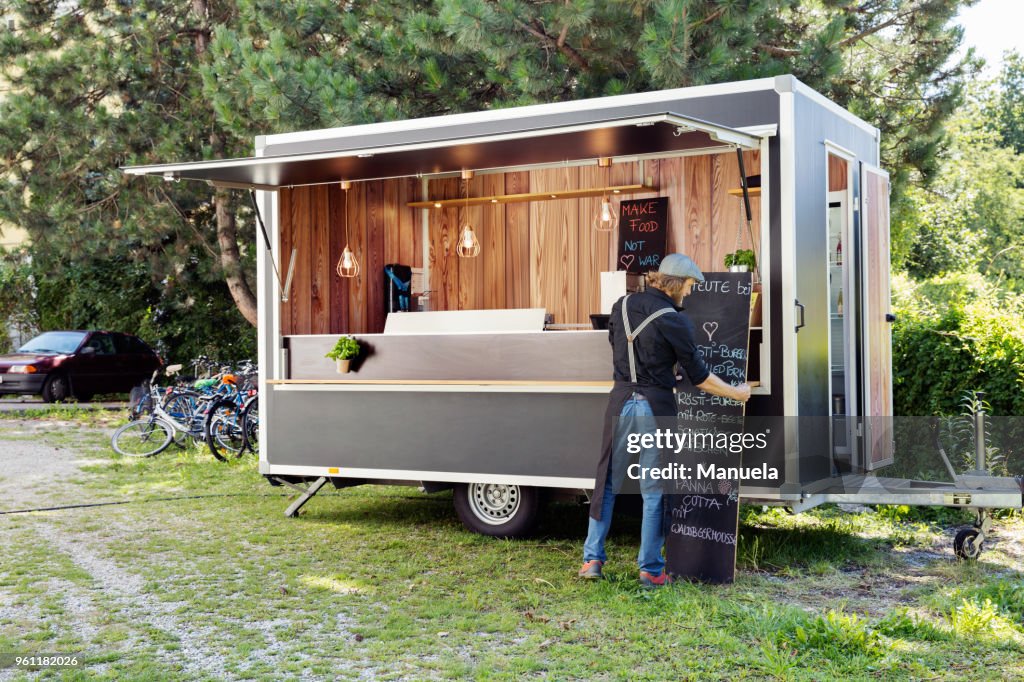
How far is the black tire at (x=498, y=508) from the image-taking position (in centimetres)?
666

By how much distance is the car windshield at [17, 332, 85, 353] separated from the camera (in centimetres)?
1538

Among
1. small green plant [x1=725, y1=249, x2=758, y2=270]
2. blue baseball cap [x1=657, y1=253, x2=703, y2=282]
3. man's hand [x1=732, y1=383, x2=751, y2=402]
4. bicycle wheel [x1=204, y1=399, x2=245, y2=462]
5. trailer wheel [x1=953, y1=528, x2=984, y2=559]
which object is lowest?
trailer wheel [x1=953, y1=528, x2=984, y2=559]

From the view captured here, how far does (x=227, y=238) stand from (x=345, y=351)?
747cm

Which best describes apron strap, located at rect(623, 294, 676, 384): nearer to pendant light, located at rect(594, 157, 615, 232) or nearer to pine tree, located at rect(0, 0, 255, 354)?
pendant light, located at rect(594, 157, 615, 232)

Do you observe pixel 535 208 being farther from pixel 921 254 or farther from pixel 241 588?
pixel 921 254

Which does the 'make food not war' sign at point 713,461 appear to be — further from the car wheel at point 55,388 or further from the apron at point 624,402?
the car wheel at point 55,388

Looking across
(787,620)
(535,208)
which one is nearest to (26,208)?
(535,208)

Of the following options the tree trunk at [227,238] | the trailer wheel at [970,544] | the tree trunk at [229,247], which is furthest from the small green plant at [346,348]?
the tree trunk at [229,247]

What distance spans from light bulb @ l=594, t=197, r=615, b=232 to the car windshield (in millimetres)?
10023

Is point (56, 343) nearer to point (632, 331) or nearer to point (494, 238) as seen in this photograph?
point (494, 238)

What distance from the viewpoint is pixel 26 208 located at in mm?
13133

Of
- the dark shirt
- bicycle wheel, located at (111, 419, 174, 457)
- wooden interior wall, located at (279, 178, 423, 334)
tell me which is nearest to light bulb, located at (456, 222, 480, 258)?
wooden interior wall, located at (279, 178, 423, 334)

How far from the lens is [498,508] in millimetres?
6824

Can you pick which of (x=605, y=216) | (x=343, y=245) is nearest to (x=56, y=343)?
(x=343, y=245)
